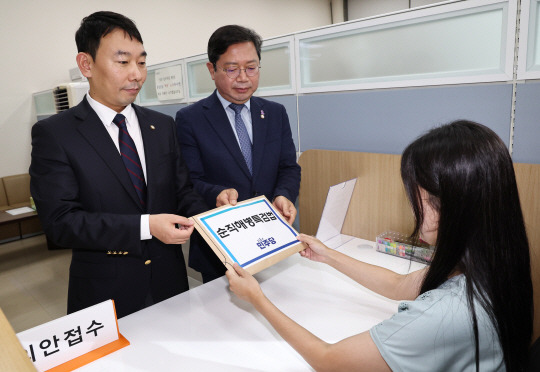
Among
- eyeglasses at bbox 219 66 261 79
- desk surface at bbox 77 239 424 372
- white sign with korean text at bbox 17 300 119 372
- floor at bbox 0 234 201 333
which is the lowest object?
floor at bbox 0 234 201 333

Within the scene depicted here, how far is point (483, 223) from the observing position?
70 centimetres

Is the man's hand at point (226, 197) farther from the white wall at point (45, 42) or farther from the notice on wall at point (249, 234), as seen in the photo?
the white wall at point (45, 42)

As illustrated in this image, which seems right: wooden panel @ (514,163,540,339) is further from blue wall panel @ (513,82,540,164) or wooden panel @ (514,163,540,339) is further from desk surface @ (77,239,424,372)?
desk surface @ (77,239,424,372)

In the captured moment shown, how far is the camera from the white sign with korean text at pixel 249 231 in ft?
3.82

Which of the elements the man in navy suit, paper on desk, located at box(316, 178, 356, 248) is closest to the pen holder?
paper on desk, located at box(316, 178, 356, 248)

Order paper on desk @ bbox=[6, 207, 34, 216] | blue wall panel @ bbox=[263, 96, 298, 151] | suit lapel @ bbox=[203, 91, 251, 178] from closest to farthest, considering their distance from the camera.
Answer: suit lapel @ bbox=[203, 91, 251, 178] < blue wall panel @ bbox=[263, 96, 298, 151] < paper on desk @ bbox=[6, 207, 34, 216]

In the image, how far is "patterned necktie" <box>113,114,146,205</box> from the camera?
1.33 meters

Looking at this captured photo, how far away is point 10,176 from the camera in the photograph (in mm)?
5125

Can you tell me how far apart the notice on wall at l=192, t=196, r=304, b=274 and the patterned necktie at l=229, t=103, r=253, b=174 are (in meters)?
0.37

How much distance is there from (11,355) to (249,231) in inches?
31.3

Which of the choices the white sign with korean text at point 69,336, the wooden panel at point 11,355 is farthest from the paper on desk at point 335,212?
the wooden panel at point 11,355

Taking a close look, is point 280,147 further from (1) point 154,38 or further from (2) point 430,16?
(1) point 154,38

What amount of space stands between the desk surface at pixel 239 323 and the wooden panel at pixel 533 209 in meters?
0.40

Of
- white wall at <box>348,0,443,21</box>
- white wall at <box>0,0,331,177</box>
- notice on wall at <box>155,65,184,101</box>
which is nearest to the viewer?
notice on wall at <box>155,65,184,101</box>
